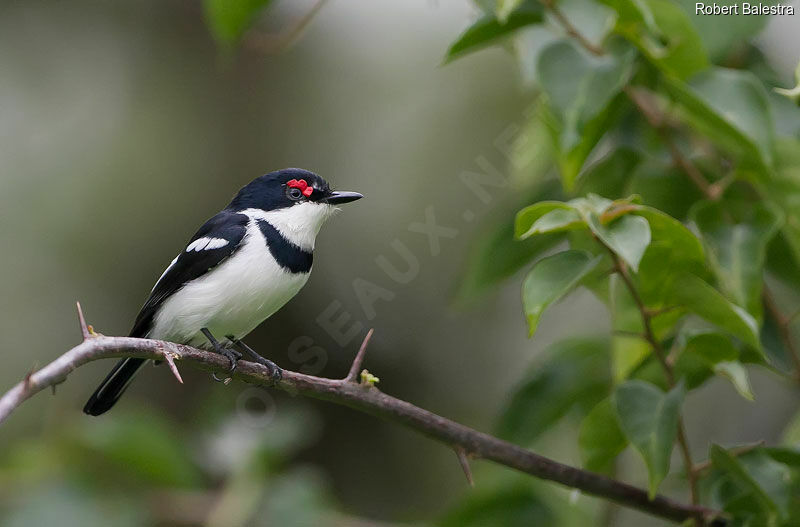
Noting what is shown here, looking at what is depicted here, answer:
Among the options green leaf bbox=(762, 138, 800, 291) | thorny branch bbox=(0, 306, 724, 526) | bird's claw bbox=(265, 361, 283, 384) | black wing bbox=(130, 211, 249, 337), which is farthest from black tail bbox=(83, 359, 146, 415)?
green leaf bbox=(762, 138, 800, 291)

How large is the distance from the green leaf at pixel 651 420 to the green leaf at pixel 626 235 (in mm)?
457

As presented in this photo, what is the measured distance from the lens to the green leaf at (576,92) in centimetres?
217

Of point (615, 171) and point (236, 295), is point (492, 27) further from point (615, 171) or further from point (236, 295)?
point (236, 295)

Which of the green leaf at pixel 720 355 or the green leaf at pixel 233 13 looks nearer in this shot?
the green leaf at pixel 720 355

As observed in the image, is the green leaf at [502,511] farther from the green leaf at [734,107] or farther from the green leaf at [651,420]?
the green leaf at [734,107]

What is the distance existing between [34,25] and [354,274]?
3096mm

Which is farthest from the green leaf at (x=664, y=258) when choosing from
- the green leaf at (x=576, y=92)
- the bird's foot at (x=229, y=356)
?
the bird's foot at (x=229, y=356)

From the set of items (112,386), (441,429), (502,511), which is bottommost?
(502,511)

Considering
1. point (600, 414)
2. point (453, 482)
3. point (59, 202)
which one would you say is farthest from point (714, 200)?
point (59, 202)

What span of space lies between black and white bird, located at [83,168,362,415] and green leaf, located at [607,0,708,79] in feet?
3.45

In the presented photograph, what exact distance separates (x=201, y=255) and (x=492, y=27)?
1253 millimetres

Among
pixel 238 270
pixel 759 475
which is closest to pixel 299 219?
pixel 238 270

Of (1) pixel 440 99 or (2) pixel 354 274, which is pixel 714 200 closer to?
(2) pixel 354 274

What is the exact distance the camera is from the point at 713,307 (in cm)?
204
